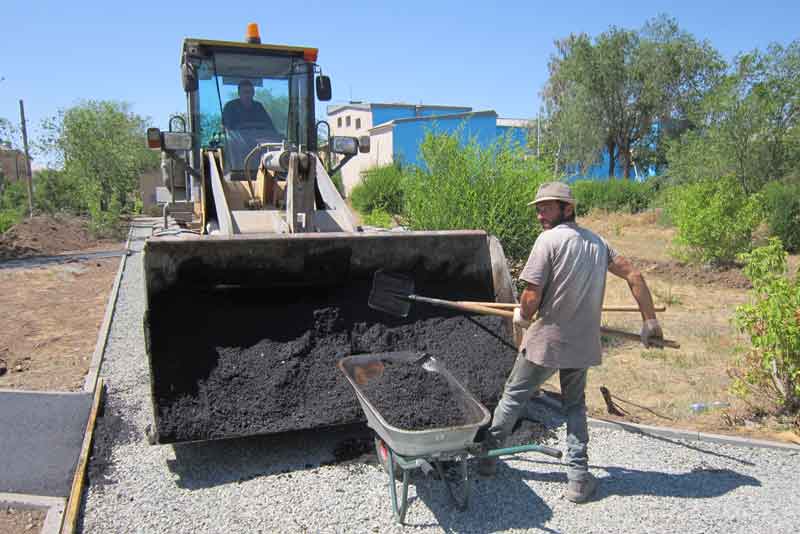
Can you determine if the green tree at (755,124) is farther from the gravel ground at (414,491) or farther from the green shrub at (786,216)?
the gravel ground at (414,491)

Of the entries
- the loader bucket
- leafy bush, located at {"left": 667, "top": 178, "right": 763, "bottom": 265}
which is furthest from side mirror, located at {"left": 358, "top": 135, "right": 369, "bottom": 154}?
leafy bush, located at {"left": 667, "top": 178, "right": 763, "bottom": 265}

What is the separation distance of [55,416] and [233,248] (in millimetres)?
2005

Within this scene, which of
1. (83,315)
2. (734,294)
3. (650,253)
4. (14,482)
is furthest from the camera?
(650,253)

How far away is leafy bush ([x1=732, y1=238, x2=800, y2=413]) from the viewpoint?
14.8ft

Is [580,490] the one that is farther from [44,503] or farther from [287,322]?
[44,503]

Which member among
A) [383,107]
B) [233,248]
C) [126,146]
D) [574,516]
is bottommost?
[574,516]

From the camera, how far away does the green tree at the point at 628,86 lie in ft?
106

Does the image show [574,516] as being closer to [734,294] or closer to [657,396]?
[657,396]

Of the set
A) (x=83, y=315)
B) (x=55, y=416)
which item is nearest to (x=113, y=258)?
(x=83, y=315)

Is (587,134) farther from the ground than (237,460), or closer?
farther from the ground

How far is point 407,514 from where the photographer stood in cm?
354

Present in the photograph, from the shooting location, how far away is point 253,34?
23.9ft

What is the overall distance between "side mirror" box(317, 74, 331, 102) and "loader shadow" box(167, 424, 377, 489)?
13.7 feet

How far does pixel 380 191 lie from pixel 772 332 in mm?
20009
